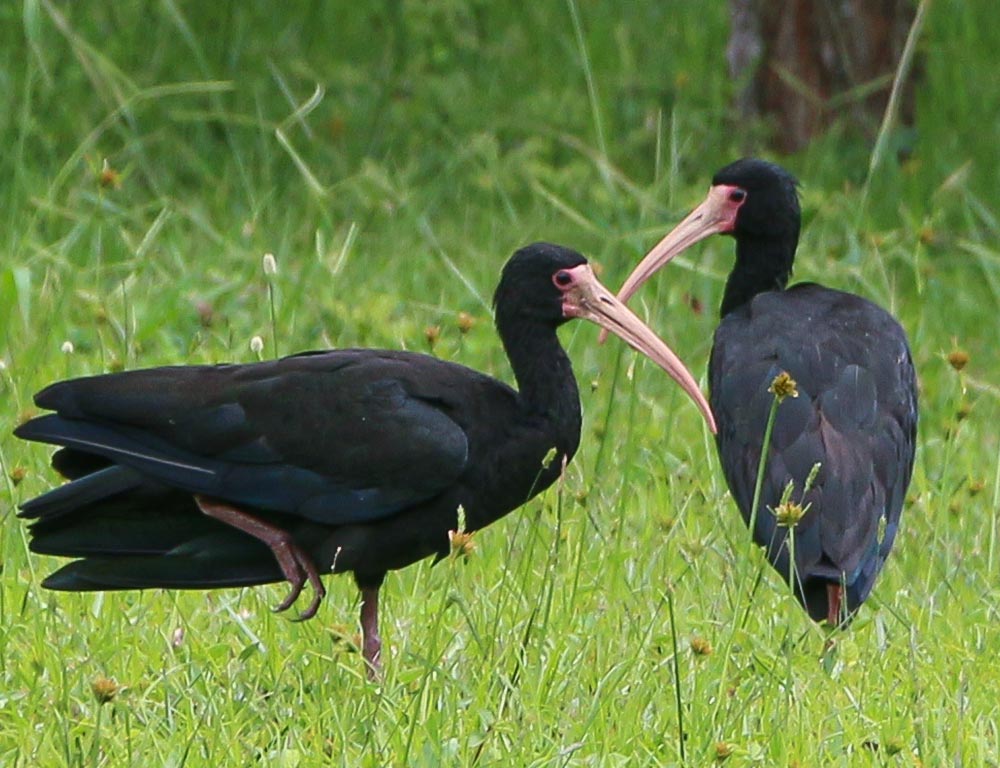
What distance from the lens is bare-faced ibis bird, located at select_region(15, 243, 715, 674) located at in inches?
180

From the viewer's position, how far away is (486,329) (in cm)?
741

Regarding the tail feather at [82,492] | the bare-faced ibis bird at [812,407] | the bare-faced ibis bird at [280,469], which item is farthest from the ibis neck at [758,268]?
the tail feather at [82,492]

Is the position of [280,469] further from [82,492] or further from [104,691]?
[104,691]

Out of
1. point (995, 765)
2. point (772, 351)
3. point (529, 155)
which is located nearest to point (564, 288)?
point (772, 351)

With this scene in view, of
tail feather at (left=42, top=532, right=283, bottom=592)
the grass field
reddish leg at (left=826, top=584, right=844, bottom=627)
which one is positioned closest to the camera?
the grass field

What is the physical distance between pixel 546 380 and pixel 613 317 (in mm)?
261

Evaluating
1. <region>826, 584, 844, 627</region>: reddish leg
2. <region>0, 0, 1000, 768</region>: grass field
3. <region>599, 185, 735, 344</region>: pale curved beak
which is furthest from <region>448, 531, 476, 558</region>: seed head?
<region>599, 185, 735, 344</region>: pale curved beak

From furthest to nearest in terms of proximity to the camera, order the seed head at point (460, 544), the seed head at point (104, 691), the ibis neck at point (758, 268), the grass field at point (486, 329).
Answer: the ibis neck at point (758, 268) → the grass field at point (486, 329) → the seed head at point (460, 544) → the seed head at point (104, 691)

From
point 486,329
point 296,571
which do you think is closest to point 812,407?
point 296,571

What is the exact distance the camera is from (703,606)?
501cm

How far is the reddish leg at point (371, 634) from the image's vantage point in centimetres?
451

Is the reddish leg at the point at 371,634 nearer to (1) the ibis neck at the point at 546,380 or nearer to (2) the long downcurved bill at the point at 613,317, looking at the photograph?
(1) the ibis neck at the point at 546,380

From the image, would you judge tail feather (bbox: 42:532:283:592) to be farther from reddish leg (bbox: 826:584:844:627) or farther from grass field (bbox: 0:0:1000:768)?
reddish leg (bbox: 826:584:844:627)

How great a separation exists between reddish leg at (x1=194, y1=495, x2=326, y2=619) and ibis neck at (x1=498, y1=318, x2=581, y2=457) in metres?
0.61
